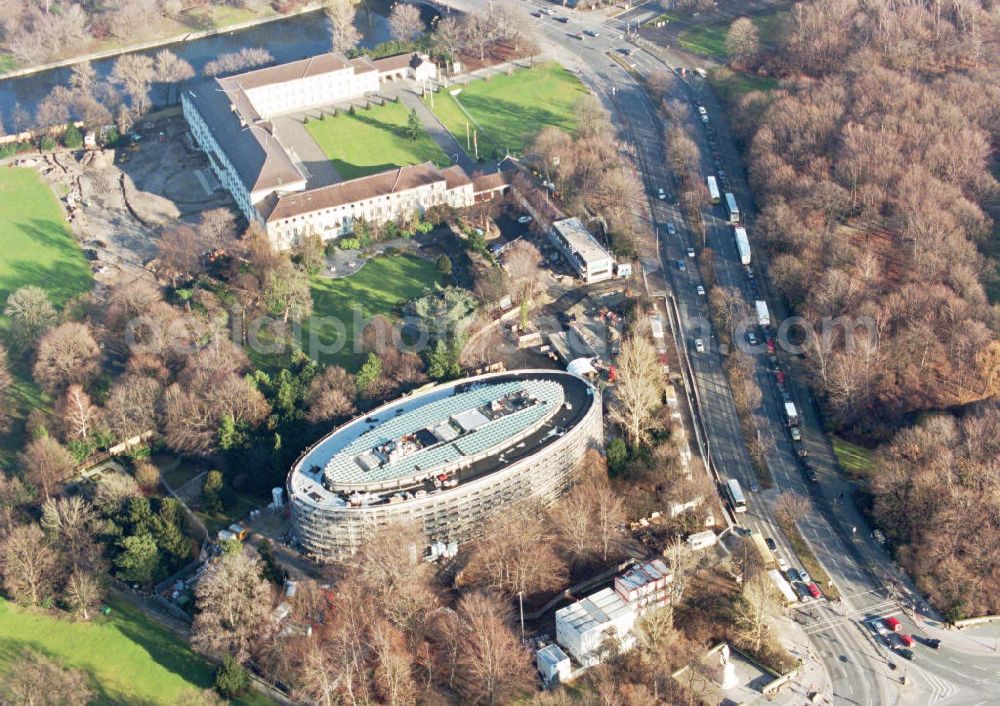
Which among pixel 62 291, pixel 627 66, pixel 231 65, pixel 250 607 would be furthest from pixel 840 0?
pixel 250 607

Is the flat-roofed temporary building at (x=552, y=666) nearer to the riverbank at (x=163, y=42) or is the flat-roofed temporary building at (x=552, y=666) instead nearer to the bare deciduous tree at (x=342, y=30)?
the bare deciduous tree at (x=342, y=30)

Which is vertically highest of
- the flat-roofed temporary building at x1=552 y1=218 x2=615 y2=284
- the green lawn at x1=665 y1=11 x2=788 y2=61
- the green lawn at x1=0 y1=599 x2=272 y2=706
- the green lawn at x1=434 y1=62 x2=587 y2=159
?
the green lawn at x1=665 y1=11 x2=788 y2=61

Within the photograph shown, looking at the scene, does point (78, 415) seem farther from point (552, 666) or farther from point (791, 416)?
point (791, 416)

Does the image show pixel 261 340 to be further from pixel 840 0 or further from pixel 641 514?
pixel 840 0

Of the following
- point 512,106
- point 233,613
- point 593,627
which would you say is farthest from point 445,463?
point 512,106

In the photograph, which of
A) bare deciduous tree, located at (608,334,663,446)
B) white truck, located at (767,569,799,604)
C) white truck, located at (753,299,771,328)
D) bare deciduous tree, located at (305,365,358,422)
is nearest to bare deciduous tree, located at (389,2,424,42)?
white truck, located at (753,299,771,328)

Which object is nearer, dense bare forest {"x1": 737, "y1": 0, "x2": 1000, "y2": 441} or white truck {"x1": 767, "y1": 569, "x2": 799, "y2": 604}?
white truck {"x1": 767, "y1": 569, "x2": 799, "y2": 604}

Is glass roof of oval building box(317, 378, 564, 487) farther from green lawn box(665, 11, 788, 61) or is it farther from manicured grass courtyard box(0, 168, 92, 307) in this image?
green lawn box(665, 11, 788, 61)
